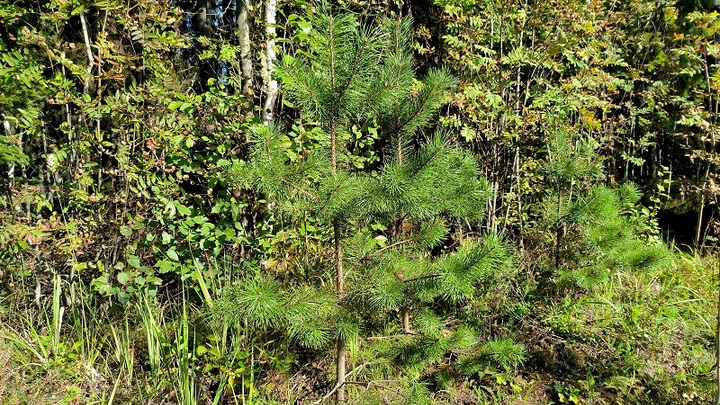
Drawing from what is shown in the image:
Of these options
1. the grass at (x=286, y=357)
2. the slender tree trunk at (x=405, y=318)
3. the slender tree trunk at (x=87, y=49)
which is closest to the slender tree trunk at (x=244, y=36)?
the slender tree trunk at (x=87, y=49)

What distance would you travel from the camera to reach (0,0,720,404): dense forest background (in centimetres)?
211

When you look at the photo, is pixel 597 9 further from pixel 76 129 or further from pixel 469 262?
pixel 76 129

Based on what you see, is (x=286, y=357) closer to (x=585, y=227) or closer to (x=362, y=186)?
(x=362, y=186)

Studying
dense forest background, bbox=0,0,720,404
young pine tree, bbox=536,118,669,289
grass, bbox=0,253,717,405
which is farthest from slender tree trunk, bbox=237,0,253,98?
young pine tree, bbox=536,118,669,289

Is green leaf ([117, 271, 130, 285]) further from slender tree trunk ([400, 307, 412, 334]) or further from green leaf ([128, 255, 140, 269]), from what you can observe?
slender tree trunk ([400, 307, 412, 334])

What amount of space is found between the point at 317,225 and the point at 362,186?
1.35 metres

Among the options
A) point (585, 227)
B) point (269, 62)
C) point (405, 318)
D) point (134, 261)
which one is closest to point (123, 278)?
point (134, 261)

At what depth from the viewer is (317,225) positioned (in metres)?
3.31

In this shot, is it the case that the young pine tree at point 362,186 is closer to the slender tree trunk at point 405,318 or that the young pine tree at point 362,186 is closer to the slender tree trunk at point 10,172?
the slender tree trunk at point 405,318

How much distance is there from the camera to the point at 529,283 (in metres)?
3.29

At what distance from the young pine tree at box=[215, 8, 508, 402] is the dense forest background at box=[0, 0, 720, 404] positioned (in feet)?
0.04

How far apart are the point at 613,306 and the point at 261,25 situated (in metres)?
3.12

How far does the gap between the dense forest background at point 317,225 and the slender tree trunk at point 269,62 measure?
0.6 inches

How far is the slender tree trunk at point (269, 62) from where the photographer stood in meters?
3.25
